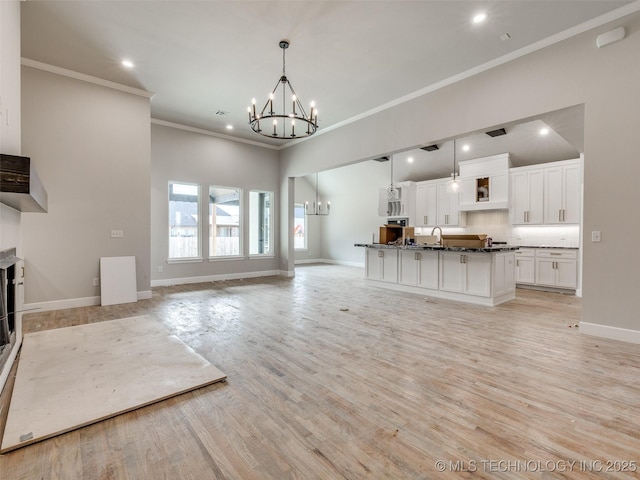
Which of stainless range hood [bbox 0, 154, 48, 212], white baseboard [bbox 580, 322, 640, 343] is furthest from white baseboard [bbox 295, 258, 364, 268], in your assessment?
stainless range hood [bbox 0, 154, 48, 212]

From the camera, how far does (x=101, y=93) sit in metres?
5.19

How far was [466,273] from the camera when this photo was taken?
5.45m

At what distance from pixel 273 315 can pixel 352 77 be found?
3.91 metres

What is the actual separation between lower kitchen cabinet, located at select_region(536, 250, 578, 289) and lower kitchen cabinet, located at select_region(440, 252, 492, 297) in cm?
259

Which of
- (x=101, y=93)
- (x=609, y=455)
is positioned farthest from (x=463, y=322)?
(x=101, y=93)

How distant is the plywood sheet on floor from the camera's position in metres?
1.92

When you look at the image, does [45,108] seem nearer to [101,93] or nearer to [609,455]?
[101,93]

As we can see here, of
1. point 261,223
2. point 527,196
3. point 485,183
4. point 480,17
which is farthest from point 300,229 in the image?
point 480,17

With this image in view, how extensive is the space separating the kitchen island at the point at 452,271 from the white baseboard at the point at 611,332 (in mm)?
1510

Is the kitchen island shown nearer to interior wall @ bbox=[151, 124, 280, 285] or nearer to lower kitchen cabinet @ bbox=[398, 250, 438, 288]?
lower kitchen cabinet @ bbox=[398, 250, 438, 288]

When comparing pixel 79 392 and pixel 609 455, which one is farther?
pixel 79 392

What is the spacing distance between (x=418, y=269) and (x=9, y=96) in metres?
6.12

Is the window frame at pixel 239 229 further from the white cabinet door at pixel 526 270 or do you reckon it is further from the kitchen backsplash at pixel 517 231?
the white cabinet door at pixel 526 270

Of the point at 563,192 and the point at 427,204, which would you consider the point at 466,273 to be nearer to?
the point at 563,192
